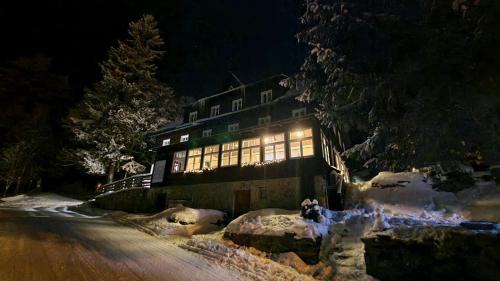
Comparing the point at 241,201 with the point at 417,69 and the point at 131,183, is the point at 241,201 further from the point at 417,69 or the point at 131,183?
the point at 131,183

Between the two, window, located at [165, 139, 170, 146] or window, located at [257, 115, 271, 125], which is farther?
window, located at [165, 139, 170, 146]

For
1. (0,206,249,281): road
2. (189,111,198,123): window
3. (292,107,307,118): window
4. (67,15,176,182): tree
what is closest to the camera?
(0,206,249,281): road

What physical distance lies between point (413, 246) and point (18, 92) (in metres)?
47.8

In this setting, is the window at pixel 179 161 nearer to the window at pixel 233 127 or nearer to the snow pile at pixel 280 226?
the window at pixel 233 127

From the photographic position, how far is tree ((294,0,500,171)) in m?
6.22

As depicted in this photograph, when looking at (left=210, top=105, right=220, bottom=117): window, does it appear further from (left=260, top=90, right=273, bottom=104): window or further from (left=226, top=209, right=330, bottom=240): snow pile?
(left=226, top=209, right=330, bottom=240): snow pile

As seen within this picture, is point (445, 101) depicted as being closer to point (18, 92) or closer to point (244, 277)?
point (244, 277)

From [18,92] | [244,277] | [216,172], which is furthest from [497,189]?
[18,92]

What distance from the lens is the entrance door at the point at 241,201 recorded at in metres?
16.5

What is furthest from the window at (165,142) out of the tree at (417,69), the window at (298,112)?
the tree at (417,69)

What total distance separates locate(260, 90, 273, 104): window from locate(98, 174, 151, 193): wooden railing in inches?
541

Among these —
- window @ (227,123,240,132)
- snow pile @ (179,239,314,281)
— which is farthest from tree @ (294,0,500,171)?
window @ (227,123,240,132)

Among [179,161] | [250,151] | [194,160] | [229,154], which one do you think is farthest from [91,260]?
[179,161]

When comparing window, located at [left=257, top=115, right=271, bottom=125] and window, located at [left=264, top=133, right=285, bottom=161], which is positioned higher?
window, located at [left=257, top=115, right=271, bottom=125]
